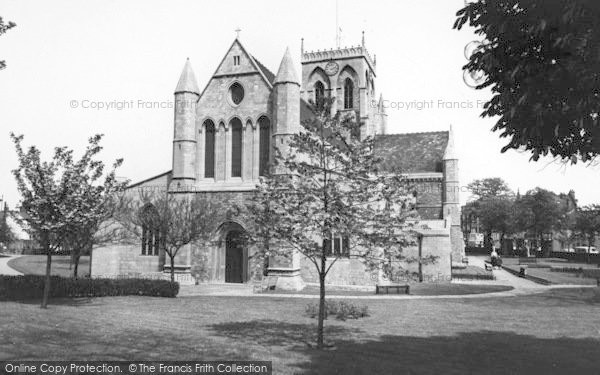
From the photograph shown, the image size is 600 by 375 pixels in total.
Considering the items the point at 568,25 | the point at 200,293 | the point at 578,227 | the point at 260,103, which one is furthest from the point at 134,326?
the point at 578,227

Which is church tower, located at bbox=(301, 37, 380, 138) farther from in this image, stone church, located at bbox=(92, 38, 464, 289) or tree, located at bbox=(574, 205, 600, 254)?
tree, located at bbox=(574, 205, 600, 254)

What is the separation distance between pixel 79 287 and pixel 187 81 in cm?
1634

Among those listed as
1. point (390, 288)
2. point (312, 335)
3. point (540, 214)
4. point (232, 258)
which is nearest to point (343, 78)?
point (232, 258)

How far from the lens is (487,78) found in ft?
30.3

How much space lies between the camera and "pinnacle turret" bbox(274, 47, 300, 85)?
30.6m

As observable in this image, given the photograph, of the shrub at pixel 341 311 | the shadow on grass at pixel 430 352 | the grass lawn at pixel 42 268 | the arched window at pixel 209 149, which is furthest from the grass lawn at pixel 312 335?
the grass lawn at pixel 42 268

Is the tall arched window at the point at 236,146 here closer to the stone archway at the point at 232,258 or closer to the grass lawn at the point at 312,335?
the stone archway at the point at 232,258

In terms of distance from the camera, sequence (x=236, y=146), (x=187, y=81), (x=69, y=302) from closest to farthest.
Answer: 1. (x=69, y=302)
2. (x=236, y=146)
3. (x=187, y=81)

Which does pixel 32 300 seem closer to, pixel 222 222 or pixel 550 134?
pixel 222 222

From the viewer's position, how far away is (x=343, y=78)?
54781mm

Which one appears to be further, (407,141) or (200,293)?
(407,141)

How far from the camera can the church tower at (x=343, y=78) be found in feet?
176

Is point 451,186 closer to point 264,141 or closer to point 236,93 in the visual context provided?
point 264,141

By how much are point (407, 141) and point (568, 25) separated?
145 ft
